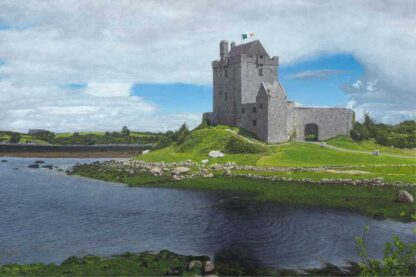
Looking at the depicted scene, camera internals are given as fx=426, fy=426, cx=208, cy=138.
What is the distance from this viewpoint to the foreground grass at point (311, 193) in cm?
3195

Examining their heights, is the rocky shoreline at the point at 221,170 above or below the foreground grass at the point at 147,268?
above

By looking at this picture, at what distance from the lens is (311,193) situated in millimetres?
37719

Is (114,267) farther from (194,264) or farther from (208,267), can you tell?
(208,267)

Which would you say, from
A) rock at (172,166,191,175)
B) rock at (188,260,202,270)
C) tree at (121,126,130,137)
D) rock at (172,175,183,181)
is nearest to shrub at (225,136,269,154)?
rock at (172,166,191,175)

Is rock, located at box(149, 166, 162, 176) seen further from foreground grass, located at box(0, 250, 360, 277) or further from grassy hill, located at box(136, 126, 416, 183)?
foreground grass, located at box(0, 250, 360, 277)

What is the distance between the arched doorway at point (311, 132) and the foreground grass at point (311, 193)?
3095 cm

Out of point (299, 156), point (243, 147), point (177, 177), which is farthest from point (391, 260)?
point (243, 147)

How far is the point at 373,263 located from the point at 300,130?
6208 centimetres

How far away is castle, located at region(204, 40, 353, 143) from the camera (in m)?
68.6

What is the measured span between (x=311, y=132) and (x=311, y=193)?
38.6 metres

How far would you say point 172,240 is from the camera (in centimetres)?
A: 2511

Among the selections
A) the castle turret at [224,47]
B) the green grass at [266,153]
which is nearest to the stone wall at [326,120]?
the green grass at [266,153]

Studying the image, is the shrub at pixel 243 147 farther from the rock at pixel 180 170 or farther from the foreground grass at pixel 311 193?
the foreground grass at pixel 311 193

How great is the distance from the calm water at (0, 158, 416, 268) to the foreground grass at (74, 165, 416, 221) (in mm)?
1982
